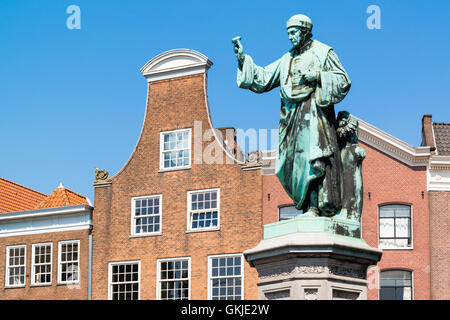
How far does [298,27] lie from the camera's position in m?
9.91

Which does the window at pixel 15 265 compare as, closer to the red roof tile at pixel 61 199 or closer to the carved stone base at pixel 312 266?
the red roof tile at pixel 61 199

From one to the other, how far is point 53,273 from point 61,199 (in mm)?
3783

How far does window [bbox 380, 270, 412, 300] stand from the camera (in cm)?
3083

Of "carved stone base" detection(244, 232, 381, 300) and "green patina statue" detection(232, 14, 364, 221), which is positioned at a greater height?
"green patina statue" detection(232, 14, 364, 221)

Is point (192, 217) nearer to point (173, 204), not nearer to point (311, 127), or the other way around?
point (173, 204)

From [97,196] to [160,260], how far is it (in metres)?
4.01

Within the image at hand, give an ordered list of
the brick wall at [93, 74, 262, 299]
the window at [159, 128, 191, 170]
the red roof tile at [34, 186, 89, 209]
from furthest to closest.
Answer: the red roof tile at [34, 186, 89, 209] → the window at [159, 128, 191, 170] → the brick wall at [93, 74, 262, 299]

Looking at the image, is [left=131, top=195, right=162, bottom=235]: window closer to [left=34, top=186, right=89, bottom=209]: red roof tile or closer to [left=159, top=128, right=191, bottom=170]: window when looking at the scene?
[left=159, top=128, right=191, bottom=170]: window

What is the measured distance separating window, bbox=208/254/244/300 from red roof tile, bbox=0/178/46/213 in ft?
37.3

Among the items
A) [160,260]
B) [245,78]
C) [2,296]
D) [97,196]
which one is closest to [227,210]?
[160,260]

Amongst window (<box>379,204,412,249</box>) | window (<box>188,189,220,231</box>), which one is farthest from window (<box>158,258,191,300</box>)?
window (<box>379,204,412,249</box>)

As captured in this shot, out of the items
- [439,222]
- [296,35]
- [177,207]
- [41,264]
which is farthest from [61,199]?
[296,35]
